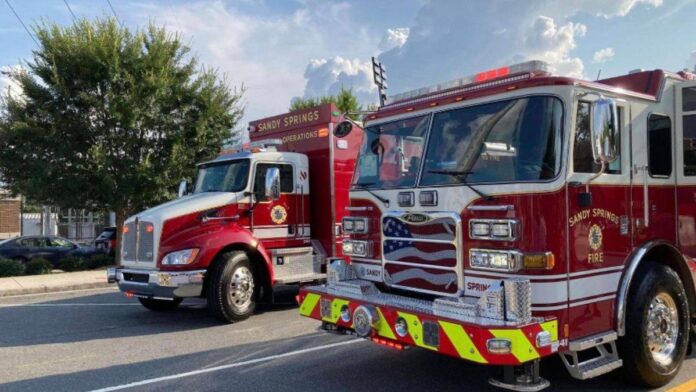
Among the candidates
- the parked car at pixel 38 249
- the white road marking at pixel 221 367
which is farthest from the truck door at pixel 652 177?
the parked car at pixel 38 249

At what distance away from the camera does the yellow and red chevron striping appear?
389cm

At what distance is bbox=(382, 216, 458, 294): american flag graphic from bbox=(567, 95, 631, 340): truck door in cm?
94

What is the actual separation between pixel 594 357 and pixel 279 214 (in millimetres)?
5684

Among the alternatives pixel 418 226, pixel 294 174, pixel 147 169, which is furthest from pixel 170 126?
pixel 418 226

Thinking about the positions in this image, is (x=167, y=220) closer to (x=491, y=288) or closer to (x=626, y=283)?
(x=491, y=288)

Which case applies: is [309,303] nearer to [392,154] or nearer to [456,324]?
[392,154]

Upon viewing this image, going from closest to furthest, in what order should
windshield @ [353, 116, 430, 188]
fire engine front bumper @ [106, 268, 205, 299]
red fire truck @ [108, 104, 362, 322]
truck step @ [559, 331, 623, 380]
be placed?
truck step @ [559, 331, 623, 380] → windshield @ [353, 116, 430, 188] → fire engine front bumper @ [106, 268, 205, 299] → red fire truck @ [108, 104, 362, 322]

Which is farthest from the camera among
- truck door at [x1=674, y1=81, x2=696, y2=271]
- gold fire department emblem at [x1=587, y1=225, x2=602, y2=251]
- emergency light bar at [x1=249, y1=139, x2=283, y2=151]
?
emergency light bar at [x1=249, y1=139, x2=283, y2=151]

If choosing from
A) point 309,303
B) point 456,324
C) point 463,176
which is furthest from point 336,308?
point 463,176

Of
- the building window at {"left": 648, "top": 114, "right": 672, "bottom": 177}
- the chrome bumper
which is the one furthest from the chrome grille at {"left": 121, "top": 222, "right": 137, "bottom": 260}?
the building window at {"left": 648, "top": 114, "right": 672, "bottom": 177}

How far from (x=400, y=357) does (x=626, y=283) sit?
2533 mm

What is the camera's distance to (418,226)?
16.4 ft

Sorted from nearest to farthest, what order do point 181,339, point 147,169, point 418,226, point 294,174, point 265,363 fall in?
1. point 418,226
2. point 265,363
3. point 181,339
4. point 294,174
5. point 147,169

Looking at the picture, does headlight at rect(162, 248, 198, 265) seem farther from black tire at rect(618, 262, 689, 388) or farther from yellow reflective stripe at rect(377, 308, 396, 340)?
black tire at rect(618, 262, 689, 388)
